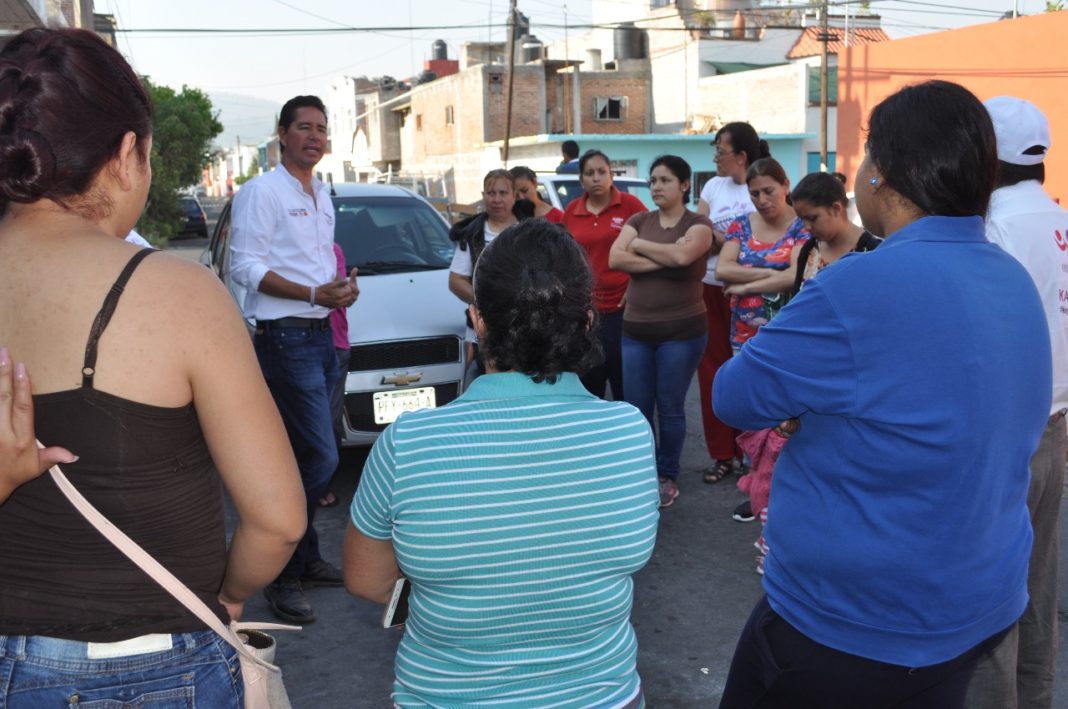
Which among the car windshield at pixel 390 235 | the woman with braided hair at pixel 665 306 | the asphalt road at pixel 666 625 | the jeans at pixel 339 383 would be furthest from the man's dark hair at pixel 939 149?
the car windshield at pixel 390 235

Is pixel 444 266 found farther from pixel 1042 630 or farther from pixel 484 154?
pixel 484 154

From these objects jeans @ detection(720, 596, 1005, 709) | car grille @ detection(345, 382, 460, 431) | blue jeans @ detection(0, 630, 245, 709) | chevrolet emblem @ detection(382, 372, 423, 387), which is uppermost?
blue jeans @ detection(0, 630, 245, 709)

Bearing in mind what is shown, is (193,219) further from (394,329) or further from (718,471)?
(718,471)

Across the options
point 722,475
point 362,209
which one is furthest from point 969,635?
point 362,209

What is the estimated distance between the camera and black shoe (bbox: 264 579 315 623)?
459cm

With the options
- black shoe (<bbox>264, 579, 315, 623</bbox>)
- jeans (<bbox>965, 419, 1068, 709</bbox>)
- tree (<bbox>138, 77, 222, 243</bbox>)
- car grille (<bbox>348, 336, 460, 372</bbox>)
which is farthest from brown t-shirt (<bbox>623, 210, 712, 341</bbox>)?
tree (<bbox>138, 77, 222, 243</bbox>)

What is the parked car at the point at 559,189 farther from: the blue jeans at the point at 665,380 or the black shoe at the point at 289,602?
the black shoe at the point at 289,602

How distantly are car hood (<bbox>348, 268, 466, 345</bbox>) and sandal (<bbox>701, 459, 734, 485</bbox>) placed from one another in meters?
1.87

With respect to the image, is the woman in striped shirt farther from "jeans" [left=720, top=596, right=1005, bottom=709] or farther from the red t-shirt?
the red t-shirt

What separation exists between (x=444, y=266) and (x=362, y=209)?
0.85m

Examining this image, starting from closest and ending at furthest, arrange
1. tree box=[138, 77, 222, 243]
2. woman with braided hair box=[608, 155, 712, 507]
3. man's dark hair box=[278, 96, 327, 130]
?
man's dark hair box=[278, 96, 327, 130], woman with braided hair box=[608, 155, 712, 507], tree box=[138, 77, 222, 243]

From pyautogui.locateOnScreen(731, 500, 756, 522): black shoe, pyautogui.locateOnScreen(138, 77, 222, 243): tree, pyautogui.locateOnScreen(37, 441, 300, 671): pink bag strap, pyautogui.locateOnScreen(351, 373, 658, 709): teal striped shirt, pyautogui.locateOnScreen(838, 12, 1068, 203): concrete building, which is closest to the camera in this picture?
pyautogui.locateOnScreen(37, 441, 300, 671): pink bag strap

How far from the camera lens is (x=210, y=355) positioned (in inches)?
66.1

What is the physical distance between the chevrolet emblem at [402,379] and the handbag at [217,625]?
14.2 ft
